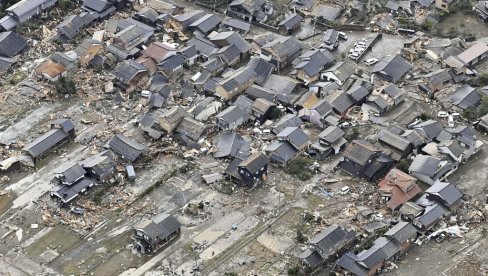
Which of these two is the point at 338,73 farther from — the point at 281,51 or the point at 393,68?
the point at 281,51

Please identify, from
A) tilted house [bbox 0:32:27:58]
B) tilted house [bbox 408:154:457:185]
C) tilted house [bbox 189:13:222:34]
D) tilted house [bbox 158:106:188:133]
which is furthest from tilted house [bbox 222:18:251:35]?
tilted house [bbox 408:154:457:185]

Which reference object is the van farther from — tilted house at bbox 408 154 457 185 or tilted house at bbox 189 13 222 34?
tilted house at bbox 189 13 222 34

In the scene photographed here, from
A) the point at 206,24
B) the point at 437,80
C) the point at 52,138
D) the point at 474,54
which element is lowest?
the point at 52,138

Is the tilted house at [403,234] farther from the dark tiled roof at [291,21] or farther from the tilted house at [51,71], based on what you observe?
the tilted house at [51,71]

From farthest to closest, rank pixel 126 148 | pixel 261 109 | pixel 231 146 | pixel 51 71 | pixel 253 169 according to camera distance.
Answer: pixel 51 71
pixel 261 109
pixel 231 146
pixel 126 148
pixel 253 169

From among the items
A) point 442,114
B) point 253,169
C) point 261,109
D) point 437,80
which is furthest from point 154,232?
point 437,80

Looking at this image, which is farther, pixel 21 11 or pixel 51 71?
pixel 21 11

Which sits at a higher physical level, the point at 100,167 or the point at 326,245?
the point at 326,245

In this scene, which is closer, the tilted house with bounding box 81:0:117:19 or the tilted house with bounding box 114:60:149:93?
the tilted house with bounding box 114:60:149:93
